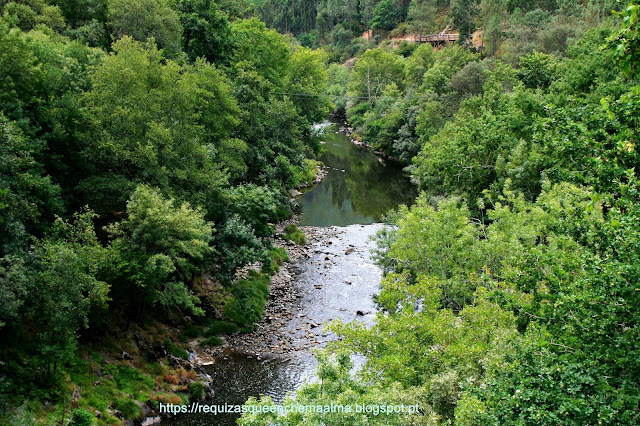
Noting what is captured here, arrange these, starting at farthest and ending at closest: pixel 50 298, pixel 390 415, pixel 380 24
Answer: pixel 380 24
pixel 50 298
pixel 390 415

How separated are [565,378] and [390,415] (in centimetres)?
458

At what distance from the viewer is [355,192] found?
57156 millimetres

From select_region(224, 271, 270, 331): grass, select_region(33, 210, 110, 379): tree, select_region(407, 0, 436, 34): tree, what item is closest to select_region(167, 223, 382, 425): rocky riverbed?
select_region(224, 271, 270, 331): grass

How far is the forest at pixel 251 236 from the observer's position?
33.0 ft

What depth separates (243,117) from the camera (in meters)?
39.5

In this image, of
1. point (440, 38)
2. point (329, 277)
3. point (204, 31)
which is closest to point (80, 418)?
point (329, 277)

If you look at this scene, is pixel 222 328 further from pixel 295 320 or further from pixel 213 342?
pixel 295 320

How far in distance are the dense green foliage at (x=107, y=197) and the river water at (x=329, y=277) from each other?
2940mm

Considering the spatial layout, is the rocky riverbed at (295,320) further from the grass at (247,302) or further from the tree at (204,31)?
the tree at (204,31)

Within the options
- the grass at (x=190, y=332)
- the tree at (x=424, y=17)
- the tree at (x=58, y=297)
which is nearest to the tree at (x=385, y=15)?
the tree at (x=424, y=17)

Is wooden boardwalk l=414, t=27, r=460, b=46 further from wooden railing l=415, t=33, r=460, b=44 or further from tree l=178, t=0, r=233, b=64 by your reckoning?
tree l=178, t=0, r=233, b=64

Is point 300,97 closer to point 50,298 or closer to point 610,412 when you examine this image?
point 50,298

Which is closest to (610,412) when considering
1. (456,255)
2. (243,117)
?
(456,255)

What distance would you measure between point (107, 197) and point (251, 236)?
8.29 m
